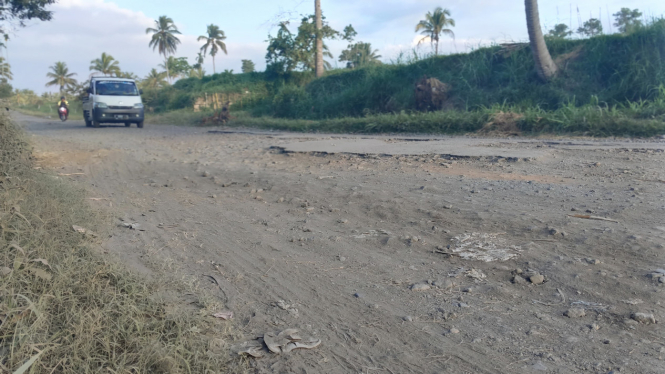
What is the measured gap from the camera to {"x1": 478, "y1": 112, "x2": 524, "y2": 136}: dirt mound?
38.3ft

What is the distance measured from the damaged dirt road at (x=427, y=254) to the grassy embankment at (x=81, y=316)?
29cm

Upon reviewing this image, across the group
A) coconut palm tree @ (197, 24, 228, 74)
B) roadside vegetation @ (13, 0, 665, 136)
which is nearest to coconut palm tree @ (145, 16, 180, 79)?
coconut palm tree @ (197, 24, 228, 74)

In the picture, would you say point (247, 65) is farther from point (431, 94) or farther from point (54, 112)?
point (431, 94)

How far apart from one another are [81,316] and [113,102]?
17.0 m

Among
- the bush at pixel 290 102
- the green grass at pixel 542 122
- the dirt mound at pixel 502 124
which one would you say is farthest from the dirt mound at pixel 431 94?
the bush at pixel 290 102

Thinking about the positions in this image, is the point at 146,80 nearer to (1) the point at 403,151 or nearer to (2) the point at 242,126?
(2) the point at 242,126

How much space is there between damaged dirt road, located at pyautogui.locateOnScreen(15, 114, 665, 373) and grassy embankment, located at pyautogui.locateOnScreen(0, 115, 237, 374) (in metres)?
0.29

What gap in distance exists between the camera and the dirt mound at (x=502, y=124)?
11.7 metres

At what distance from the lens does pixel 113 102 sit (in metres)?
17.8

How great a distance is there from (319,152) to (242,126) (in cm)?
969

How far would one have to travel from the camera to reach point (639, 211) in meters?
4.38

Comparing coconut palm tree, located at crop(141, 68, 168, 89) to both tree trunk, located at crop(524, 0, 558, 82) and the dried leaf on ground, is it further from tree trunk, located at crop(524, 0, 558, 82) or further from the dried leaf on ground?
the dried leaf on ground

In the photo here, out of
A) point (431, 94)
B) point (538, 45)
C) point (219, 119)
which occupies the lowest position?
point (219, 119)

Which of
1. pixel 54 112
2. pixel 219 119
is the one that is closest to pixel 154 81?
pixel 54 112
